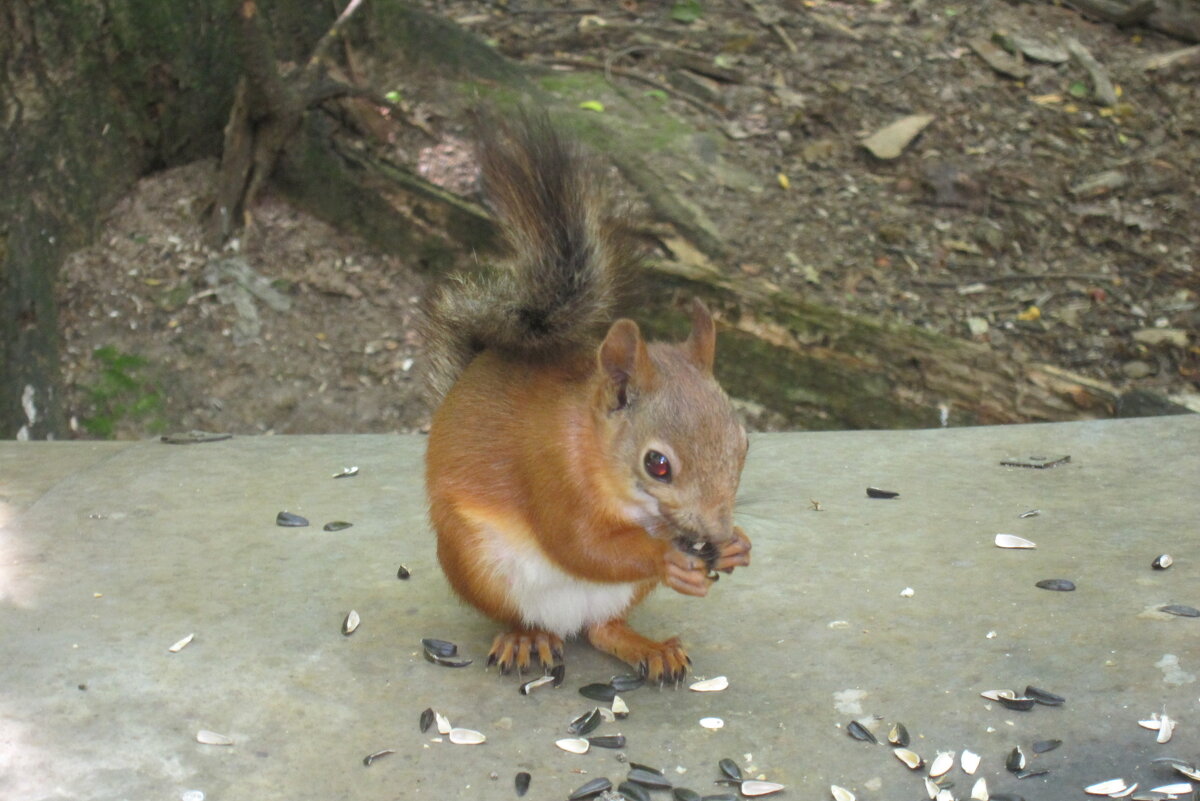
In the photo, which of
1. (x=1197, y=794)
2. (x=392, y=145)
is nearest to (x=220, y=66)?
(x=392, y=145)

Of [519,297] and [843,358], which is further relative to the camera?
[843,358]

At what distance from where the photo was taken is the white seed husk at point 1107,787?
77.2 inches

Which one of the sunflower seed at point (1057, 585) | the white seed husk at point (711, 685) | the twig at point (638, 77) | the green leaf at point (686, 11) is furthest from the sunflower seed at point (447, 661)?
the green leaf at point (686, 11)

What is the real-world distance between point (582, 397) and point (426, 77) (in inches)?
141

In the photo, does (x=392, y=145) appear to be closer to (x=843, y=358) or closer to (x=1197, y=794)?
(x=843, y=358)

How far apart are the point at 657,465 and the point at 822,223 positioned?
365cm

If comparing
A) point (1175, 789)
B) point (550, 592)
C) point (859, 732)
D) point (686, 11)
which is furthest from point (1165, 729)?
point (686, 11)

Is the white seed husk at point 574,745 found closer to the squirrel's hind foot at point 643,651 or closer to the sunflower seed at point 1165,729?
the squirrel's hind foot at point 643,651

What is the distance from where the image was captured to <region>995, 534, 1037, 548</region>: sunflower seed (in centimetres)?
279

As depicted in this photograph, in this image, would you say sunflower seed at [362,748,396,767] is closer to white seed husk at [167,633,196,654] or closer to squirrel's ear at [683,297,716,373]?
white seed husk at [167,633,196,654]

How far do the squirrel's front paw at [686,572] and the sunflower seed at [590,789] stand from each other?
0.33m

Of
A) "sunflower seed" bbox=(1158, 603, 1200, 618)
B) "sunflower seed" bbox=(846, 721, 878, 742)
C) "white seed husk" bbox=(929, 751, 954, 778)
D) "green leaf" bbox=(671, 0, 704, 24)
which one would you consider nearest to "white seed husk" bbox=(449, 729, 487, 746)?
"sunflower seed" bbox=(846, 721, 878, 742)

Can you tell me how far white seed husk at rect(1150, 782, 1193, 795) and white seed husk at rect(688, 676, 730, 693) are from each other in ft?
2.34

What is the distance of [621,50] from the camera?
20.7 ft
